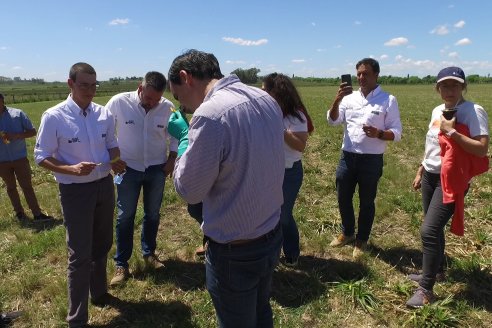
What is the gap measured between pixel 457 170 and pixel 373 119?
1334 mm

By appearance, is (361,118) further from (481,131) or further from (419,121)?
(419,121)

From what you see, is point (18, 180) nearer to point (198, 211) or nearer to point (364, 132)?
point (198, 211)

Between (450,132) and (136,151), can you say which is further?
(136,151)

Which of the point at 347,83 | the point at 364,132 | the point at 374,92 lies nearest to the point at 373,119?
the point at 364,132

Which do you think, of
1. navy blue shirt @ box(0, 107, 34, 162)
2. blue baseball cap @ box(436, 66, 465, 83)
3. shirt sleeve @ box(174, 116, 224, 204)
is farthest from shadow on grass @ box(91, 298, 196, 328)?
navy blue shirt @ box(0, 107, 34, 162)

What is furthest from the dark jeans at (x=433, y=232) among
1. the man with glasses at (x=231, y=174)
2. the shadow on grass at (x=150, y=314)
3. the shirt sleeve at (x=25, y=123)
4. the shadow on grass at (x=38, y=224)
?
the shirt sleeve at (x=25, y=123)

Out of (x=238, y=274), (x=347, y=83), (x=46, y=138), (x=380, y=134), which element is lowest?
(x=238, y=274)

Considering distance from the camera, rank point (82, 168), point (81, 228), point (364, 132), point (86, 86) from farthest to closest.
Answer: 1. point (364, 132)
2. point (81, 228)
3. point (86, 86)
4. point (82, 168)

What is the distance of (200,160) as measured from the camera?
202cm

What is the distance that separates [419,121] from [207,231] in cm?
1723

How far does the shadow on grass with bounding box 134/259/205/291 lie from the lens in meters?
4.48

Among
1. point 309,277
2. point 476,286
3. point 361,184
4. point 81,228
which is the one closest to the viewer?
point 81,228

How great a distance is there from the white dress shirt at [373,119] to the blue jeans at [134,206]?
244 cm

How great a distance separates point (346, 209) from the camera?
5285 millimetres
